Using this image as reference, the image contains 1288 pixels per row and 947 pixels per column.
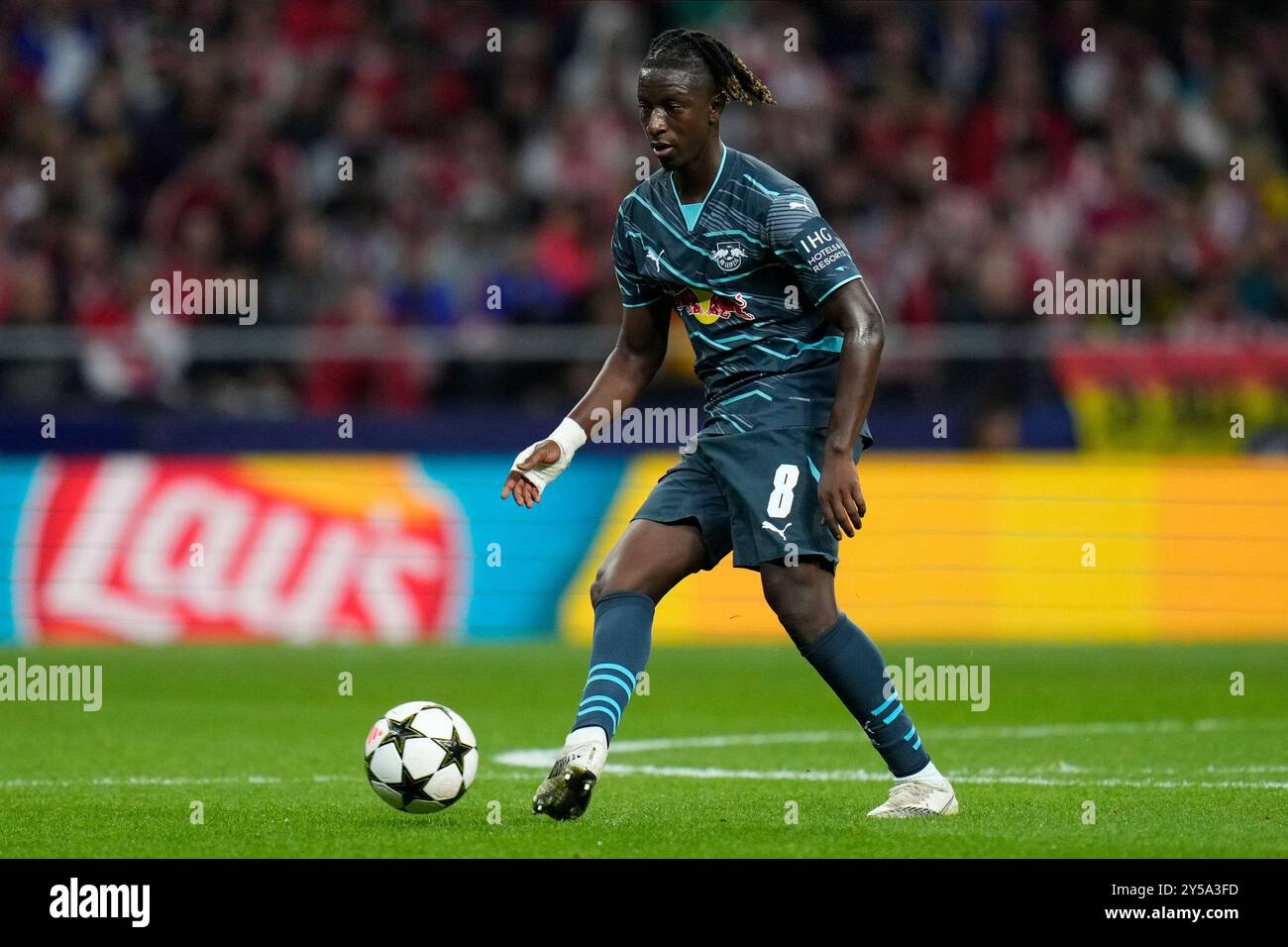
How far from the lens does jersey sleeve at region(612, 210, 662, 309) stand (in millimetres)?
6859

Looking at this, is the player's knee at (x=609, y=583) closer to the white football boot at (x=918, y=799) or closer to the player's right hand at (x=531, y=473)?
the player's right hand at (x=531, y=473)

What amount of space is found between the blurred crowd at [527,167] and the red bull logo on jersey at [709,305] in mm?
8340

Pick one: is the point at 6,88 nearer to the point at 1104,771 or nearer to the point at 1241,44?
the point at 1241,44

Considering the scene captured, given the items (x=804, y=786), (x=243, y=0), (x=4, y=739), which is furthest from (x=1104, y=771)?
(x=243, y=0)

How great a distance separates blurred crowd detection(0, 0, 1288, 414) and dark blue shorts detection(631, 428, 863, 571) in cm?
845

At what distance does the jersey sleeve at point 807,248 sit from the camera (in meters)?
6.44

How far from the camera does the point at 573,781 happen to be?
242 inches

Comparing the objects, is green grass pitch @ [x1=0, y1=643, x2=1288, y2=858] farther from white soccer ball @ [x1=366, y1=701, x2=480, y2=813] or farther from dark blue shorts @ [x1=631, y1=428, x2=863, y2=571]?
dark blue shorts @ [x1=631, y1=428, x2=863, y2=571]

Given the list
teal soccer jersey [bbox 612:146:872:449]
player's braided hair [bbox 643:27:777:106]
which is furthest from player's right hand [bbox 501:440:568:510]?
player's braided hair [bbox 643:27:777:106]

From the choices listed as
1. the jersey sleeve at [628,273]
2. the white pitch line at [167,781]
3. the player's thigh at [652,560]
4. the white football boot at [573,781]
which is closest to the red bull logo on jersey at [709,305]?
the jersey sleeve at [628,273]

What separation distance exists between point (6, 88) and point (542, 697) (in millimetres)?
10501

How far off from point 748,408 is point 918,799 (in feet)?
4.40

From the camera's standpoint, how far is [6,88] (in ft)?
62.2

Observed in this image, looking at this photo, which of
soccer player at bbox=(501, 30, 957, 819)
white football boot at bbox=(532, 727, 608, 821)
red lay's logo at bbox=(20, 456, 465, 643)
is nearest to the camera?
white football boot at bbox=(532, 727, 608, 821)
